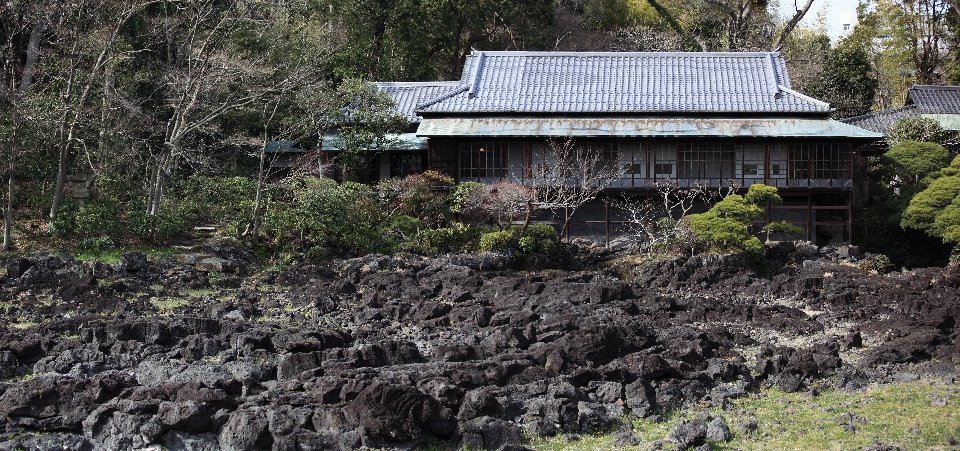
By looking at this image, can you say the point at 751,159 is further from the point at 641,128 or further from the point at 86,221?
the point at 86,221

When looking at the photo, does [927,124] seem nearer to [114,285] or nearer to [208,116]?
[208,116]

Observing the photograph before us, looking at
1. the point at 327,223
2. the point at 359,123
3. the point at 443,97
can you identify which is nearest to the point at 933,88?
the point at 443,97

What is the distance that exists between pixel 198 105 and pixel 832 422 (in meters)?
22.1

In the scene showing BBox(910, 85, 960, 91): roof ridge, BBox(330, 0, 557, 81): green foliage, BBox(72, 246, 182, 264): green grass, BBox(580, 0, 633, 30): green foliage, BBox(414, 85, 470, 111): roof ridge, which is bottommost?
BBox(72, 246, 182, 264): green grass

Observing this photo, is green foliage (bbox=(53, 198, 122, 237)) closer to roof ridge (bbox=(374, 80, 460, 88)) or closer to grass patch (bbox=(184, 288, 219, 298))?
grass patch (bbox=(184, 288, 219, 298))

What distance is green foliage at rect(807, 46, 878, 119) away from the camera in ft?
Result: 148

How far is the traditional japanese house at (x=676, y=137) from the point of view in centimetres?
3409

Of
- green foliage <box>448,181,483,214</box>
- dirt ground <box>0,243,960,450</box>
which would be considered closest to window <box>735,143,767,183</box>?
dirt ground <box>0,243,960,450</box>

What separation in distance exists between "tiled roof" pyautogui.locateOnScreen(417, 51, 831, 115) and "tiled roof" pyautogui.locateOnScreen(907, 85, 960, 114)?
811 cm

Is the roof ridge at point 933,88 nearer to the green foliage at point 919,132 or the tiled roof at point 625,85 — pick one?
the green foliage at point 919,132

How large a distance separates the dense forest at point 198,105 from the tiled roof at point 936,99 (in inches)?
618

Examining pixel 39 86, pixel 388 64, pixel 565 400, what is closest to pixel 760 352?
pixel 565 400

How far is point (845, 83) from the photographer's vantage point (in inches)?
1804

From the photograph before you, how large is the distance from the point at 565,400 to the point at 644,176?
2107 centimetres
